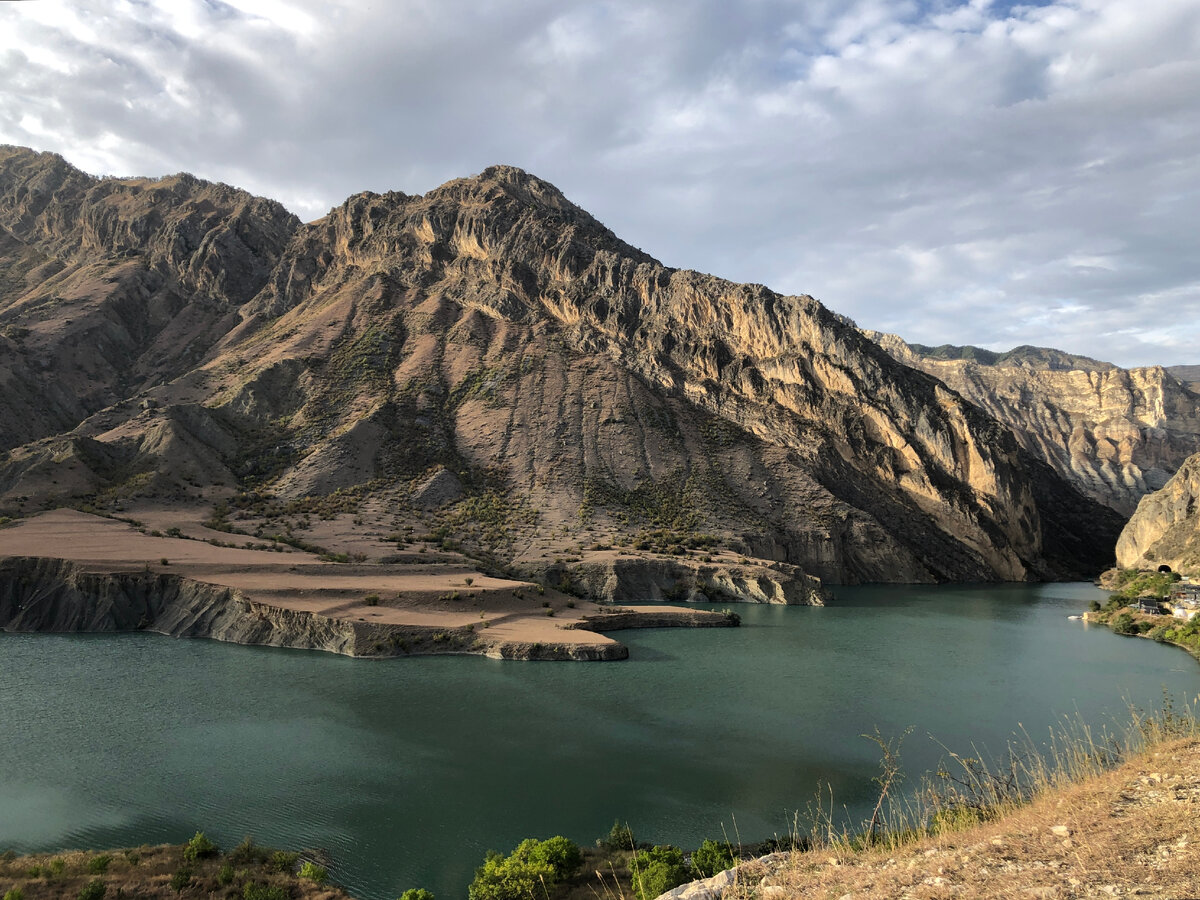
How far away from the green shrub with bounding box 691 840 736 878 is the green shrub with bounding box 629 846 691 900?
0.37 metres

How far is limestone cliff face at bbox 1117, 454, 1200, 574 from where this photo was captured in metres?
78.2

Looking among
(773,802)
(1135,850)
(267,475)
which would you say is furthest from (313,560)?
(1135,850)

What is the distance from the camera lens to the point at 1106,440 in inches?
7210

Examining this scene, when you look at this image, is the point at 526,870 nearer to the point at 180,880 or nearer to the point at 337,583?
the point at 180,880

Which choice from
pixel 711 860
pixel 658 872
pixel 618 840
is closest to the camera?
pixel 658 872

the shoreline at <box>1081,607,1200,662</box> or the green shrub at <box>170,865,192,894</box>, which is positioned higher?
the shoreline at <box>1081,607,1200,662</box>

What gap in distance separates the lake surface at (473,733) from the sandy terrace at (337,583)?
4.52m

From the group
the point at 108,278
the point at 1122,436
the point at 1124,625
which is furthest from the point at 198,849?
the point at 1122,436

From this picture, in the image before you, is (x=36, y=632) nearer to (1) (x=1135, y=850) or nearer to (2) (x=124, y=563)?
(2) (x=124, y=563)

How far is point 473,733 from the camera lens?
3023 centimetres

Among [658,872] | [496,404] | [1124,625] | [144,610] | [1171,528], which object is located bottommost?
[658,872]

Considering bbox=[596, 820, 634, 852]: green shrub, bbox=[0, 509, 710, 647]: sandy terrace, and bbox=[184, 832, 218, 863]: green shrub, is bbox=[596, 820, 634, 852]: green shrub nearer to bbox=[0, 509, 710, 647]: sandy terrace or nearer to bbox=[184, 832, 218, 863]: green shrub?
bbox=[184, 832, 218, 863]: green shrub

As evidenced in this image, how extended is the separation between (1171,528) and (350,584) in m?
92.7

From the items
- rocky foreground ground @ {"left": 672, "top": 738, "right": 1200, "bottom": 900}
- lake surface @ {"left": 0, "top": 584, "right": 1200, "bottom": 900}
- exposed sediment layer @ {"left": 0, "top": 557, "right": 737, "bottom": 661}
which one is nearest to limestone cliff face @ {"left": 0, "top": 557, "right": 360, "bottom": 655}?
exposed sediment layer @ {"left": 0, "top": 557, "right": 737, "bottom": 661}
